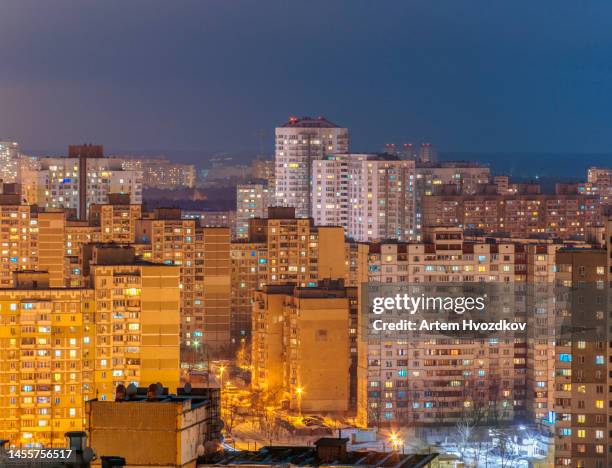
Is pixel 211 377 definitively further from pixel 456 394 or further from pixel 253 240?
pixel 253 240

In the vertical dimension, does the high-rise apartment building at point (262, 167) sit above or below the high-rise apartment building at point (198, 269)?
above

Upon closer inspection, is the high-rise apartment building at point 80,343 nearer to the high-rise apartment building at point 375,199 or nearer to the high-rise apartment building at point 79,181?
the high-rise apartment building at point 375,199

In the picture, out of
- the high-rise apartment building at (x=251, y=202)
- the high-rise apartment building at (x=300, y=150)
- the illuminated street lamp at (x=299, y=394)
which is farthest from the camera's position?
the high-rise apartment building at (x=251, y=202)

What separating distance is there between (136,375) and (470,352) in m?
5.05

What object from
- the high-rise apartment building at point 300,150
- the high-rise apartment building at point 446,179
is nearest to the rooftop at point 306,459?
the high-rise apartment building at point 446,179

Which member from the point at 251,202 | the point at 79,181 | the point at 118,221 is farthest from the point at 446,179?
the point at 118,221

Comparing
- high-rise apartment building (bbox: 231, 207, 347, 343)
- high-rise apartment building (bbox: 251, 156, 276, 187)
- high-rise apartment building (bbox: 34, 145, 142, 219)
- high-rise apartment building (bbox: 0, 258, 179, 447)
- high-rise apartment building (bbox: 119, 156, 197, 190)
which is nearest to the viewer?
high-rise apartment building (bbox: 0, 258, 179, 447)

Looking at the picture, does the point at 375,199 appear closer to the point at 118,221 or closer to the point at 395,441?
the point at 118,221

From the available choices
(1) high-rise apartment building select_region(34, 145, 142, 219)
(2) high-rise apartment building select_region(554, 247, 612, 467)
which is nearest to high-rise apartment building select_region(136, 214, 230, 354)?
(2) high-rise apartment building select_region(554, 247, 612, 467)

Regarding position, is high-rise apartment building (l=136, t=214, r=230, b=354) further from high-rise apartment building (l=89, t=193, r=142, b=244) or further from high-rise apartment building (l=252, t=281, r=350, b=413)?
high-rise apartment building (l=252, t=281, r=350, b=413)

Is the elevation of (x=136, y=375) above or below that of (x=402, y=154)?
below

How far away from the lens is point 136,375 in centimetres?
1902

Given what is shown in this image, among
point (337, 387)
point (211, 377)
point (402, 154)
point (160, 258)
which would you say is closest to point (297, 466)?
point (337, 387)

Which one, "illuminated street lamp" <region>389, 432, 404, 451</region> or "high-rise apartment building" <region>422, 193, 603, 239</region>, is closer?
"illuminated street lamp" <region>389, 432, 404, 451</region>
